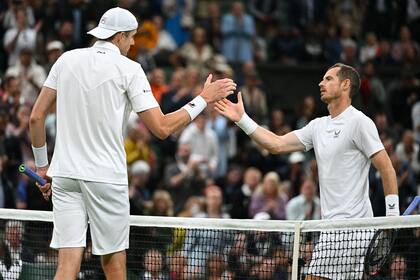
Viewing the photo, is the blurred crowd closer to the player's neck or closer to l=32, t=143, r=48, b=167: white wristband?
the player's neck

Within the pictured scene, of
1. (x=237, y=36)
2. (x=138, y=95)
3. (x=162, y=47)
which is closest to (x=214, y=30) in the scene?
(x=237, y=36)

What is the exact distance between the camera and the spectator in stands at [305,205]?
50.1 feet

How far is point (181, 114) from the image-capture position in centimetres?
848

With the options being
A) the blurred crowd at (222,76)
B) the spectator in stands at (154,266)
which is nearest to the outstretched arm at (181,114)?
the spectator in stands at (154,266)

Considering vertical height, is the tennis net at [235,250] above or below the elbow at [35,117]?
below

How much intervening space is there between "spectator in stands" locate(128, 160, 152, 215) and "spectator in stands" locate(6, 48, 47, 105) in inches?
73.4

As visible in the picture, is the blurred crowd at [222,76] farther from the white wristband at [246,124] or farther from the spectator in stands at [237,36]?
the white wristband at [246,124]

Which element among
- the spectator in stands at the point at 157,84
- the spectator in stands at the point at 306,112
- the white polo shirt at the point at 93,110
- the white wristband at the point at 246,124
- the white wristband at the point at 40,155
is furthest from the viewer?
the spectator in stands at the point at 306,112

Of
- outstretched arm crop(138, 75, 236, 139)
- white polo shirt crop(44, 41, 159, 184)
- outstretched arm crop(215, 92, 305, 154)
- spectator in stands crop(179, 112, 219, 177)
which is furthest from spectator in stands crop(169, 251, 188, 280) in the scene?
spectator in stands crop(179, 112, 219, 177)

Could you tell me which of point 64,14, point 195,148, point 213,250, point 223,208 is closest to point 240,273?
point 213,250

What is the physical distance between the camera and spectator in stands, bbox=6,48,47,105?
55.0 feet

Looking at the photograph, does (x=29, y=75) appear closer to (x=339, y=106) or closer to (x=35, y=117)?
(x=339, y=106)

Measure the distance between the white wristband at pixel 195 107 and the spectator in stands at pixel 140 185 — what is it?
274 inches

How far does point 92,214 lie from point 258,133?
7.79ft
